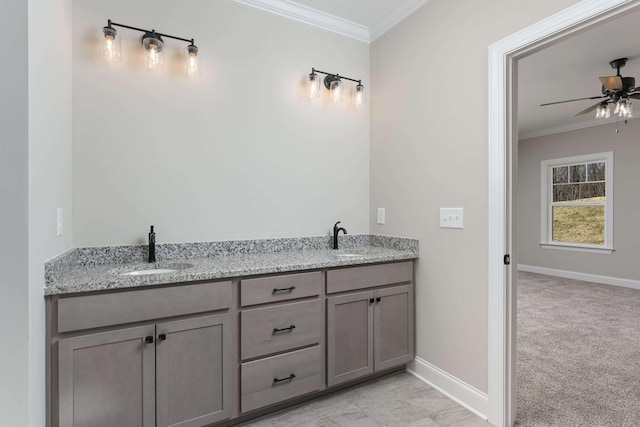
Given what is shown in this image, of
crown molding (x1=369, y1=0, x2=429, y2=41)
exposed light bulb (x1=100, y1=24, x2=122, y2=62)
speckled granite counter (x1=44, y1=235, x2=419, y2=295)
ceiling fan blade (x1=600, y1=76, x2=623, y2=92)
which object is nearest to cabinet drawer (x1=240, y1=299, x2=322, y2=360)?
speckled granite counter (x1=44, y1=235, x2=419, y2=295)

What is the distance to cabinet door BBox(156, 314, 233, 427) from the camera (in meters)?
1.59

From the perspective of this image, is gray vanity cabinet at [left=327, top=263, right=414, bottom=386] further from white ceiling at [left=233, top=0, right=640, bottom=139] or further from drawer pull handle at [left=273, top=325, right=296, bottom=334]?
white ceiling at [left=233, top=0, right=640, bottom=139]

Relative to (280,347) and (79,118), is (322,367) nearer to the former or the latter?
(280,347)

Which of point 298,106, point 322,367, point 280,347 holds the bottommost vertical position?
point 322,367

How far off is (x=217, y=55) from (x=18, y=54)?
1258 mm

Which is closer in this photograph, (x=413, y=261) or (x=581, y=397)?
(x=581, y=397)

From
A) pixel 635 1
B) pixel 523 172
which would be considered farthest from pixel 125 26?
pixel 523 172

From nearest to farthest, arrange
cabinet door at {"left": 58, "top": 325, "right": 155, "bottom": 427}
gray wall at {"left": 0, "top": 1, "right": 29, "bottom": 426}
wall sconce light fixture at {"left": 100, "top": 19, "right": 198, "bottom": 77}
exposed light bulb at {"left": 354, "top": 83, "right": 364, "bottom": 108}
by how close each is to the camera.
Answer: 1. gray wall at {"left": 0, "top": 1, "right": 29, "bottom": 426}
2. cabinet door at {"left": 58, "top": 325, "right": 155, "bottom": 427}
3. wall sconce light fixture at {"left": 100, "top": 19, "right": 198, "bottom": 77}
4. exposed light bulb at {"left": 354, "top": 83, "right": 364, "bottom": 108}

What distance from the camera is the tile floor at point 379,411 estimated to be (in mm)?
1858

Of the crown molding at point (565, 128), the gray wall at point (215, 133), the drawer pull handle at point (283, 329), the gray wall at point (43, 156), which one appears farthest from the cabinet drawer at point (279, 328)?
the crown molding at point (565, 128)

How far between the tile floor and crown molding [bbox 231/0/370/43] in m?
2.71

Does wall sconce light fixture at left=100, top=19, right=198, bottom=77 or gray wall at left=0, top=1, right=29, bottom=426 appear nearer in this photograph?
gray wall at left=0, top=1, right=29, bottom=426

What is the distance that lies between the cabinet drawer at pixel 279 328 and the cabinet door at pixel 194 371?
11cm

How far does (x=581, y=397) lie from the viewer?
6.99ft
